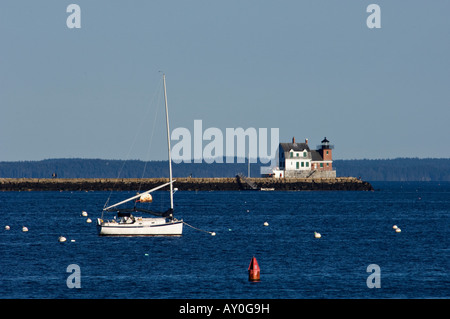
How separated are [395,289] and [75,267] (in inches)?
785

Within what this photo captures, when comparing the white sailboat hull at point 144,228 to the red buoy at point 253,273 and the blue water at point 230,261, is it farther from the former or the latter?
the red buoy at point 253,273

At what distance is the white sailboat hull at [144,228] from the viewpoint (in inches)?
2485

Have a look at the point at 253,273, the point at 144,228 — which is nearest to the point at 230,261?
the point at 253,273

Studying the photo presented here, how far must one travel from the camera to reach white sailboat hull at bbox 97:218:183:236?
207 feet

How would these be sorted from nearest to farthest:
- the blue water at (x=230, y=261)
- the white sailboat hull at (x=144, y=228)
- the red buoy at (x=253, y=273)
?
1. the blue water at (x=230, y=261)
2. the red buoy at (x=253, y=273)
3. the white sailboat hull at (x=144, y=228)

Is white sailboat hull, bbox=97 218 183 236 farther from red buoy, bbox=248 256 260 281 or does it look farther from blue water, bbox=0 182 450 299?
red buoy, bbox=248 256 260 281

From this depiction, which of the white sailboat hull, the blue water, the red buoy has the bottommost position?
the blue water

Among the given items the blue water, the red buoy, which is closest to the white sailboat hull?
the blue water

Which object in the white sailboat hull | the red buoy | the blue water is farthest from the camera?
the white sailboat hull

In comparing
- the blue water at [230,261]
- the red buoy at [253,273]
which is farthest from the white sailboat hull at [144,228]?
the red buoy at [253,273]

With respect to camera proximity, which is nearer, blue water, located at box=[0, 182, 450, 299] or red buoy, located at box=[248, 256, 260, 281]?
blue water, located at box=[0, 182, 450, 299]

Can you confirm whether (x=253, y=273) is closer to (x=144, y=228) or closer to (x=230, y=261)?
(x=230, y=261)
